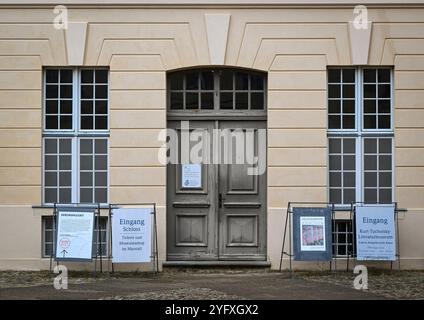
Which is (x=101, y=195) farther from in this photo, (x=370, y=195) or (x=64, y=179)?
(x=370, y=195)

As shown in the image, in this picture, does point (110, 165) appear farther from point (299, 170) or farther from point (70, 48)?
point (299, 170)

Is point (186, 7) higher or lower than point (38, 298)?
higher

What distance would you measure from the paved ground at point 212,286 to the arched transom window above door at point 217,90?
9.64 feet

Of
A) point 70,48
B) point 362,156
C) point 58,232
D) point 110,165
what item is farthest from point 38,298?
point 362,156

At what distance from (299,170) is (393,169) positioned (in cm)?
165

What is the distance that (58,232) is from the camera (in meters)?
15.1

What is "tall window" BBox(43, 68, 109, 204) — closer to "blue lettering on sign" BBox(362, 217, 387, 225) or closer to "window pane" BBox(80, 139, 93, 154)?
"window pane" BBox(80, 139, 93, 154)

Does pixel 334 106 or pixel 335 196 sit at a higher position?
pixel 334 106

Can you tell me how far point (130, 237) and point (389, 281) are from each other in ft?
14.0

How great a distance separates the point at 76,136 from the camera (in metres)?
16.0

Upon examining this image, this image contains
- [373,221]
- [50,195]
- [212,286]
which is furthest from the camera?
[50,195]

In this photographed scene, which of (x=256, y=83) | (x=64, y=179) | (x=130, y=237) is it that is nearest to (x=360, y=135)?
(x=256, y=83)

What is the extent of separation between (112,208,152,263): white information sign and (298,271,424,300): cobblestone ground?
2.61m

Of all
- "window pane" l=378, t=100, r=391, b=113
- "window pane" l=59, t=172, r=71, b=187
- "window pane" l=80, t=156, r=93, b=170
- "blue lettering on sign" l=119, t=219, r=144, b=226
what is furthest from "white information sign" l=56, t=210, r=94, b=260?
"window pane" l=378, t=100, r=391, b=113
